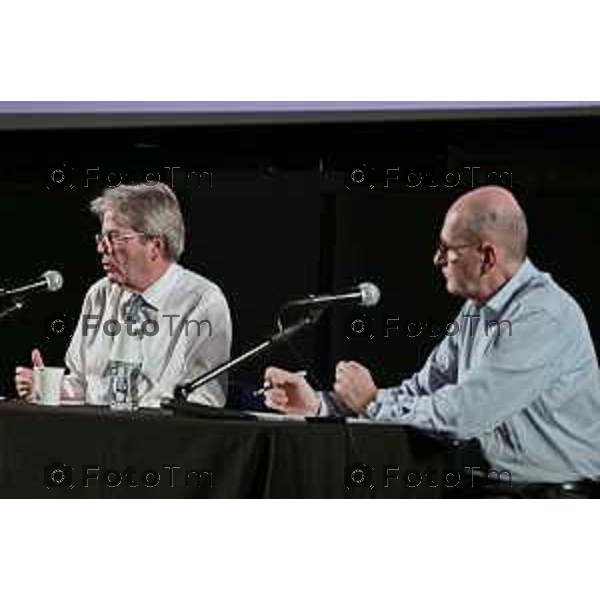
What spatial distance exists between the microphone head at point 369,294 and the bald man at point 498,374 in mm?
203

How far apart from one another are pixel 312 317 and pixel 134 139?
0.79 metres

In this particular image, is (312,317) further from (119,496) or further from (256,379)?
(119,496)

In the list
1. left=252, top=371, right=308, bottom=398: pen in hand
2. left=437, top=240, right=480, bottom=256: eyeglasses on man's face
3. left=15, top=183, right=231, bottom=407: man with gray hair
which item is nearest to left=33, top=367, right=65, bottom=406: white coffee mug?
left=15, top=183, right=231, bottom=407: man with gray hair

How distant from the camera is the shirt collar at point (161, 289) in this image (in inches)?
192

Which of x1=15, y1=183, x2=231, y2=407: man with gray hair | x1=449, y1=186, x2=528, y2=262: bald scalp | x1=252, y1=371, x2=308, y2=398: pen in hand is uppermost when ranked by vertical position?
x1=449, y1=186, x2=528, y2=262: bald scalp

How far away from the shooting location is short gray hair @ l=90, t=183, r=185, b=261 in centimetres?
488

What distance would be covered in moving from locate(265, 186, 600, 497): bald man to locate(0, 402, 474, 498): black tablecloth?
0.32 ft

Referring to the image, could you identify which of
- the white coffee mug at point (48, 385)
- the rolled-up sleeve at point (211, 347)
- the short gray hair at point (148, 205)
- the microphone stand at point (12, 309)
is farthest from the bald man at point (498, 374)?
the microphone stand at point (12, 309)

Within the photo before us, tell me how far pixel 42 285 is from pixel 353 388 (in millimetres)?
1043

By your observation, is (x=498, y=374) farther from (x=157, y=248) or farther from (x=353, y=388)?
(x=157, y=248)

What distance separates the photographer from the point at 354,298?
4832mm

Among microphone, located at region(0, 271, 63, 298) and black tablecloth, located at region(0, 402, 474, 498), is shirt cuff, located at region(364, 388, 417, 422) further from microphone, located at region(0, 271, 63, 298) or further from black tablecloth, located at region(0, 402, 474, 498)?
microphone, located at region(0, 271, 63, 298)

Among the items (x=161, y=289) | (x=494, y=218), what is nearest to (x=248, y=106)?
(x=161, y=289)

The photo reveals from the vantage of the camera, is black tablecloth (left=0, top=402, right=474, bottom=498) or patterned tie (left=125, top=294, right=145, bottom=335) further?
patterned tie (left=125, top=294, right=145, bottom=335)
